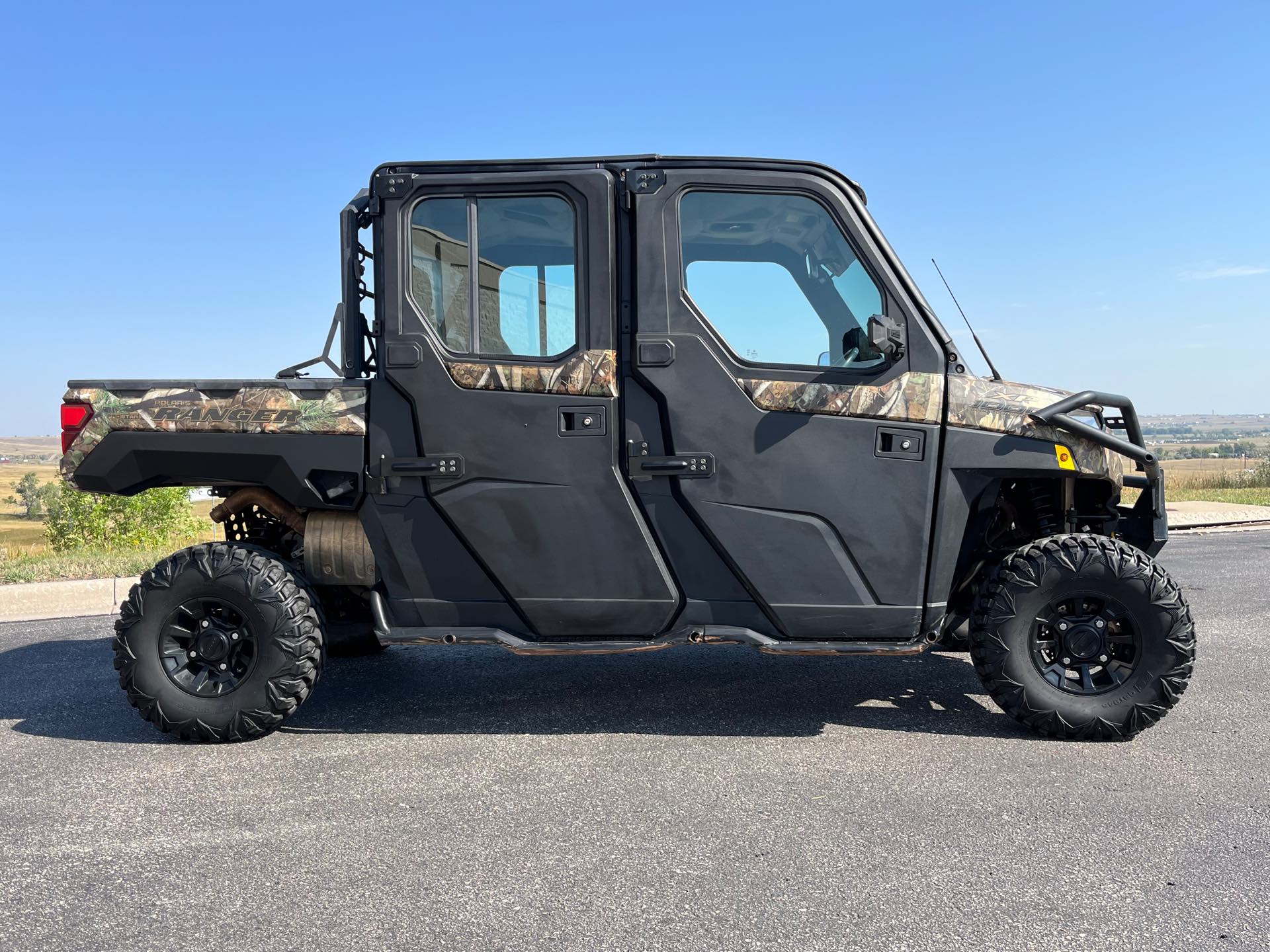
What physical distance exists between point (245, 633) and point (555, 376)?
181 centimetres

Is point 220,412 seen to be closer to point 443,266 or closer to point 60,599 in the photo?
point 443,266

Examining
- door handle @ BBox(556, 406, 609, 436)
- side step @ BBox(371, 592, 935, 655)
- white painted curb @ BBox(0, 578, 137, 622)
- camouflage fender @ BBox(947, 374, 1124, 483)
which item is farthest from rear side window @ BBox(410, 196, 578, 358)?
white painted curb @ BBox(0, 578, 137, 622)

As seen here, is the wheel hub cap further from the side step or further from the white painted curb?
the white painted curb

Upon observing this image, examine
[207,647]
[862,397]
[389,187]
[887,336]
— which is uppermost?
[389,187]

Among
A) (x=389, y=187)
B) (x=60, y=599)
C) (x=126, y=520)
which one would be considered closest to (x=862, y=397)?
(x=389, y=187)

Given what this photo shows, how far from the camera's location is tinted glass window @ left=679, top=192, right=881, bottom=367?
4164 millimetres

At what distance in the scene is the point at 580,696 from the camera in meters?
4.91

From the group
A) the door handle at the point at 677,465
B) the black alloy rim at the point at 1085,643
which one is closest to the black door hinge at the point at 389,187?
the door handle at the point at 677,465

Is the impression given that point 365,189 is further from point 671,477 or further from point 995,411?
point 995,411

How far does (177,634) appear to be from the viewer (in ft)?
14.3

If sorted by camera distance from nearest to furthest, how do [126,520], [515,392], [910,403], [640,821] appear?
[640,821] < [910,403] < [515,392] < [126,520]

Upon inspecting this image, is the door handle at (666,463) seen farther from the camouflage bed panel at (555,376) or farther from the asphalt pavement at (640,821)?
the asphalt pavement at (640,821)

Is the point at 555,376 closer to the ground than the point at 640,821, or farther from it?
farther from it

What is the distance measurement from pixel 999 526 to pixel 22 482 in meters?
89.9
